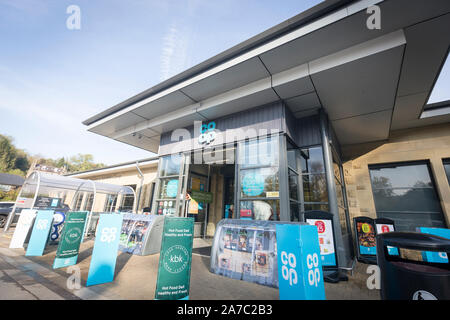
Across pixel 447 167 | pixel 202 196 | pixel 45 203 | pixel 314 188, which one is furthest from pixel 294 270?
pixel 45 203

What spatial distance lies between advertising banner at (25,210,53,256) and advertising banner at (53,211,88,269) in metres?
1.44

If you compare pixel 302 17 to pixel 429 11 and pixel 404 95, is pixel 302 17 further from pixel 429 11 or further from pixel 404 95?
pixel 404 95

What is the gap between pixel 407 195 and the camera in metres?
6.26

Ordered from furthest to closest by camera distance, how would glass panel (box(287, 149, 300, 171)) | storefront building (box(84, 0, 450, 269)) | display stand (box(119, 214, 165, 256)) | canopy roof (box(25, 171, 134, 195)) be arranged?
canopy roof (box(25, 171, 134, 195)) < glass panel (box(287, 149, 300, 171)) < display stand (box(119, 214, 165, 256)) < storefront building (box(84, 0, 450, 269))

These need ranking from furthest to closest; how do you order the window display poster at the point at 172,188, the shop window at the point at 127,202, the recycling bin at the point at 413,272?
the shop window at the point at 127,202
the window display poster at the point at 172,188
the recycling bin at the point at 413,272

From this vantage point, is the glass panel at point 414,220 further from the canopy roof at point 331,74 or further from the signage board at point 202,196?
the signage board at point 202,196

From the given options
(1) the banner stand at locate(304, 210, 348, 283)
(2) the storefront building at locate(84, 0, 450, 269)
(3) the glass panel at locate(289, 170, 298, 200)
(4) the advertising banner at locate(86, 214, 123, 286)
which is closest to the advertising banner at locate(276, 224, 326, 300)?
(1) the banner stand at locate(304, 210, 348, 283)

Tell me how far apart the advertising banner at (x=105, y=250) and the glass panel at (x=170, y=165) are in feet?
11.1

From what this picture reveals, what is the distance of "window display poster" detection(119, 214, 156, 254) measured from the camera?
4.91 meters

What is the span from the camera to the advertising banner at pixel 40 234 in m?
4.30

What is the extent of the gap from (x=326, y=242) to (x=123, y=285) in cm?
373

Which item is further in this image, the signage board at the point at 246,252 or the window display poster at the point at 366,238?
the window display poster at the point at 366,238

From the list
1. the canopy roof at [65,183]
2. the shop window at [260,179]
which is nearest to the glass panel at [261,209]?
the shop window at [260,179]

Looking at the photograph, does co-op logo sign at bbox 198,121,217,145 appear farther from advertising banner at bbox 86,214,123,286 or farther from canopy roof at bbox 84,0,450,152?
advertising banner at bbox 86,214,123,286
